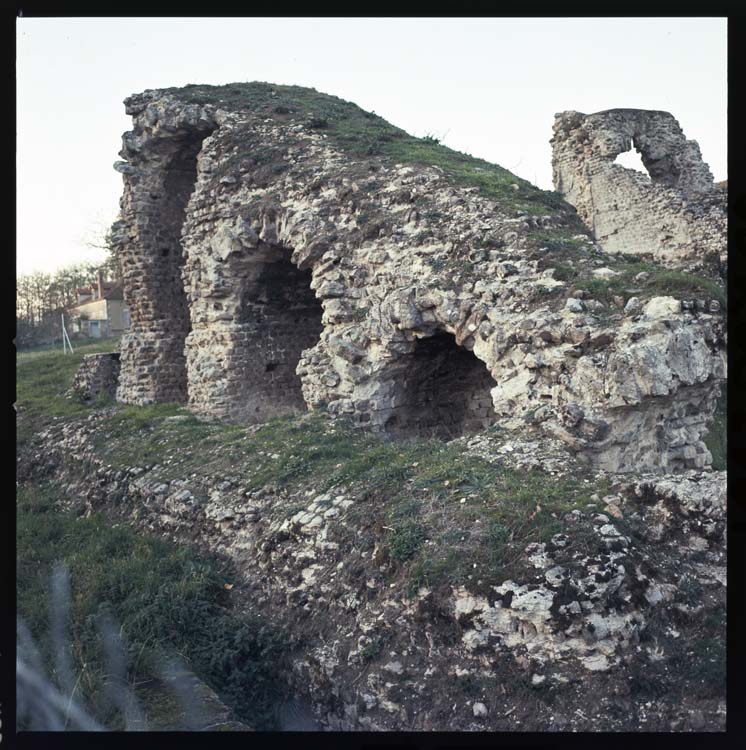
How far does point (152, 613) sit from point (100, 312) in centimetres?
1828

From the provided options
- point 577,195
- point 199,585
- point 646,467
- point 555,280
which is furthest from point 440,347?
point 577,195

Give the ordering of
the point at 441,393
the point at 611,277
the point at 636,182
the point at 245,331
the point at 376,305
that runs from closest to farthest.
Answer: the point at 611,277 → the point at 376,305 → the point at 441,393 → the point at 245,331 → the point at 636,182

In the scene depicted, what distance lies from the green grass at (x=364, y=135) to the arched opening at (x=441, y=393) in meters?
1.78

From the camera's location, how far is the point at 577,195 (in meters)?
14.9

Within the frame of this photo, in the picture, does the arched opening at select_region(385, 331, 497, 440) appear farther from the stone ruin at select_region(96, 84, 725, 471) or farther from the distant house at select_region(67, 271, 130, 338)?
the distant house at select_region(67, 271, 130, 338)

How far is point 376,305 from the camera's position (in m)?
7.83

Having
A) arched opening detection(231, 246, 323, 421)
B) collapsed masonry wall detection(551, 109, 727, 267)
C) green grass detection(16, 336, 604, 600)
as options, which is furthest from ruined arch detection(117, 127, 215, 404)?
collapsed masonry wall detection(551, 109, 727, 267)

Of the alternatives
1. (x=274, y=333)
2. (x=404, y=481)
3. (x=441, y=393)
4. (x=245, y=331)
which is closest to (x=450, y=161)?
(x=441, y=393)

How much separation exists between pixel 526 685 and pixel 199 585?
2.75 meters

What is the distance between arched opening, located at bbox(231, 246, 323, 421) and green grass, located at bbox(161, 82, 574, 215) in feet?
6.04

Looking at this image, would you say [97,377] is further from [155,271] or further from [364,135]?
[364,135]

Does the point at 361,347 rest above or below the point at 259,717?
above

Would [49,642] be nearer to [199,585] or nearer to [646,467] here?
[199,585]

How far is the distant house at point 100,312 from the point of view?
20844 mm
